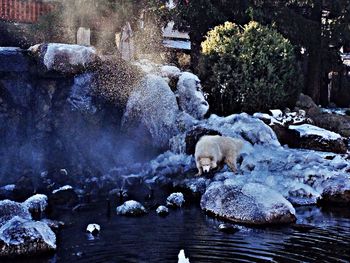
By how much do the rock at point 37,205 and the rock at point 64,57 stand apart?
5.95m

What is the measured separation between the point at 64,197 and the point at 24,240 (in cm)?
394

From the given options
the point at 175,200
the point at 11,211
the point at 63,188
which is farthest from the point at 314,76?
the point at 11,211

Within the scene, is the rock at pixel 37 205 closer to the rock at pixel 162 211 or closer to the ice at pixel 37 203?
the ice at pixel 37 203

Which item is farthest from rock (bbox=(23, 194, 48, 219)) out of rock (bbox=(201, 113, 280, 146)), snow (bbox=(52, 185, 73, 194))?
rock (bbox=(201, 113, 280, 146))

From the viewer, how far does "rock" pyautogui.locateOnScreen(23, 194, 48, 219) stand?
10156mm

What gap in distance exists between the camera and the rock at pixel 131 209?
10211mm

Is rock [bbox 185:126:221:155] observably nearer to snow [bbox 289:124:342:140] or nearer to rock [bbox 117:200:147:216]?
snow [bbox 289:124:342:140]

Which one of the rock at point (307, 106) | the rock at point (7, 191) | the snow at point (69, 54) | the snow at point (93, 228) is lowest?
the rock at point (7, 191)

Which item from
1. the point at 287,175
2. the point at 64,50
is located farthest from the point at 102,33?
the point at 287,175

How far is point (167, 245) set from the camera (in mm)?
8172

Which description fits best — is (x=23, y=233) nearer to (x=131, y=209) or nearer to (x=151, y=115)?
(x=131, y=209)

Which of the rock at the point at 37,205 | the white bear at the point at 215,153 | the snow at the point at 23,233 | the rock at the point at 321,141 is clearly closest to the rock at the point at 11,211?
the rock at the point at 37,205

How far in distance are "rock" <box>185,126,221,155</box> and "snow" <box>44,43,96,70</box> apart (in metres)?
4.02

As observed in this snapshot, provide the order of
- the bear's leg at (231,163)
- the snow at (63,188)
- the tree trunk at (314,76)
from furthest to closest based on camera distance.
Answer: the tree trunk at (314,76) → the bear's leg at (231,163) → the snow at (63,188)
